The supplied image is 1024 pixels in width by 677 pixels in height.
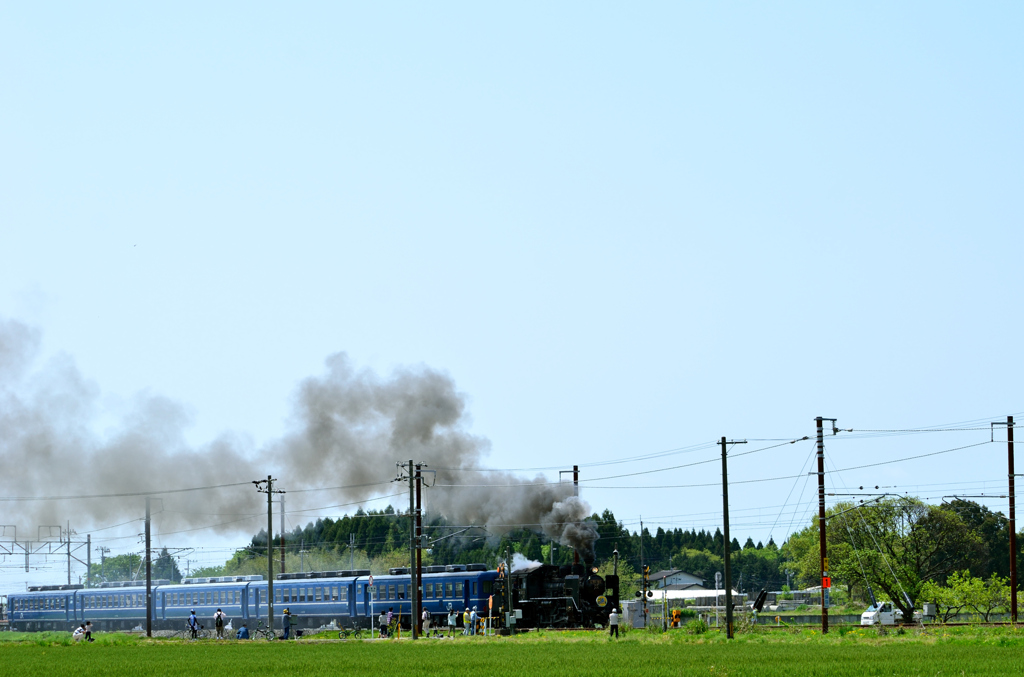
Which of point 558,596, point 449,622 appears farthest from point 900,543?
point 449,622

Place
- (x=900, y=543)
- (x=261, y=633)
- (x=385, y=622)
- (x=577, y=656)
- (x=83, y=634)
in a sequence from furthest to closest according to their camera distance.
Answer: (x=900, y=543) < (x=261, y=633) < (x=83, y=634) < (x=385, y=622) < (x=577, y=656)

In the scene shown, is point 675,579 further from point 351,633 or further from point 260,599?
point 351,633

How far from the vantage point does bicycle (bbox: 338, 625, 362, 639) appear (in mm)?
57156

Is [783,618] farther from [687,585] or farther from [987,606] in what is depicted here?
[687,585]

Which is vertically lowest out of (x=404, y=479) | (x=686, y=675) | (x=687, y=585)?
(x=687, y=585)

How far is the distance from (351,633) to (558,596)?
1214 centimetres

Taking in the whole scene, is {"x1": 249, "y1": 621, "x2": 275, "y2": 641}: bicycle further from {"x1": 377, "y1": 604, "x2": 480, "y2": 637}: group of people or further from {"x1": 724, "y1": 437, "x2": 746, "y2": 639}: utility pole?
{"x1": 724, "y1": 437, "x2": 746, "y2": 639}: utility pole

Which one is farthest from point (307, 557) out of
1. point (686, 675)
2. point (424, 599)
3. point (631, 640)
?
point (686, 675)

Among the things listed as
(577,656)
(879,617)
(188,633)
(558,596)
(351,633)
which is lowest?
(188,633)

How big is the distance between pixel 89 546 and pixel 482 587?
60.5 meters

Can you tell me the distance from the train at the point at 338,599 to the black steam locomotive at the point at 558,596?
47 mm

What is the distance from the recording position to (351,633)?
194 feet

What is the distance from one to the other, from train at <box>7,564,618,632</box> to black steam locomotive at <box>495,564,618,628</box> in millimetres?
47

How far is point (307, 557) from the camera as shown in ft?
445
